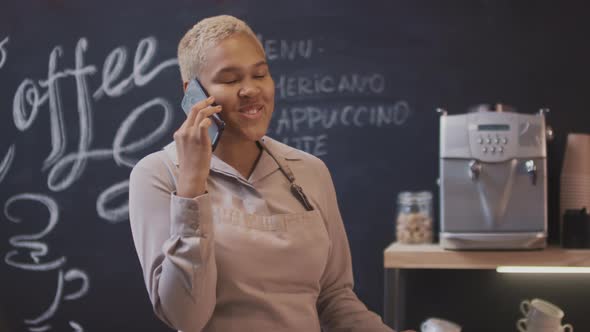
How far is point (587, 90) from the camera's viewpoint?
9.34 ft

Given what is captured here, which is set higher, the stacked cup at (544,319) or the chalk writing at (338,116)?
the chalk writing at (338,116)

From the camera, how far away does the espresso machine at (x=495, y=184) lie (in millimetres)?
2502

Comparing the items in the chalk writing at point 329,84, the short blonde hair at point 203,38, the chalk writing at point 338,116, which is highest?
the chalk writing at point 329,84

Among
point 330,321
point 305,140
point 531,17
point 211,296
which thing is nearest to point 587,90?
point 531,17

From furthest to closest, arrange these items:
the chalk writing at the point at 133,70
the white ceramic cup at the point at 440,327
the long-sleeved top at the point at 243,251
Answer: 1. the chalk writing at the point at 133,70
2. the white ceramic cup at the point at 440,327
3. the long-sleeved top at the point at 243,251

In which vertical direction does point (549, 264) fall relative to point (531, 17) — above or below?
below

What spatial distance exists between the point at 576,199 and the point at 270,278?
1.65 metres

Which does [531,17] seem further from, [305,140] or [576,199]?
[305,140]

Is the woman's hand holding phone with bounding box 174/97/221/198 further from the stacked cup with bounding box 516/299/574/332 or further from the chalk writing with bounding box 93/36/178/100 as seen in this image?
the chalk writing with bounding box 93/36/178/100

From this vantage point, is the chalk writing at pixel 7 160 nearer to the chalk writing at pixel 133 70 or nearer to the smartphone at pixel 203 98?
the chalk writing at pixel 133 70

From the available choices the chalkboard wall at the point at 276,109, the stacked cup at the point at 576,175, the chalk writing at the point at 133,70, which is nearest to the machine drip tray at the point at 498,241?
the stacked cup at the point at 576,175

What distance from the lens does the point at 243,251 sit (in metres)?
1.38

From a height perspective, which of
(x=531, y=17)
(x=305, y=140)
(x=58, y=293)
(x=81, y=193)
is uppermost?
(x=531, y=17)

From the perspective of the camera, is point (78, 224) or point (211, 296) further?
point (78, 224)
